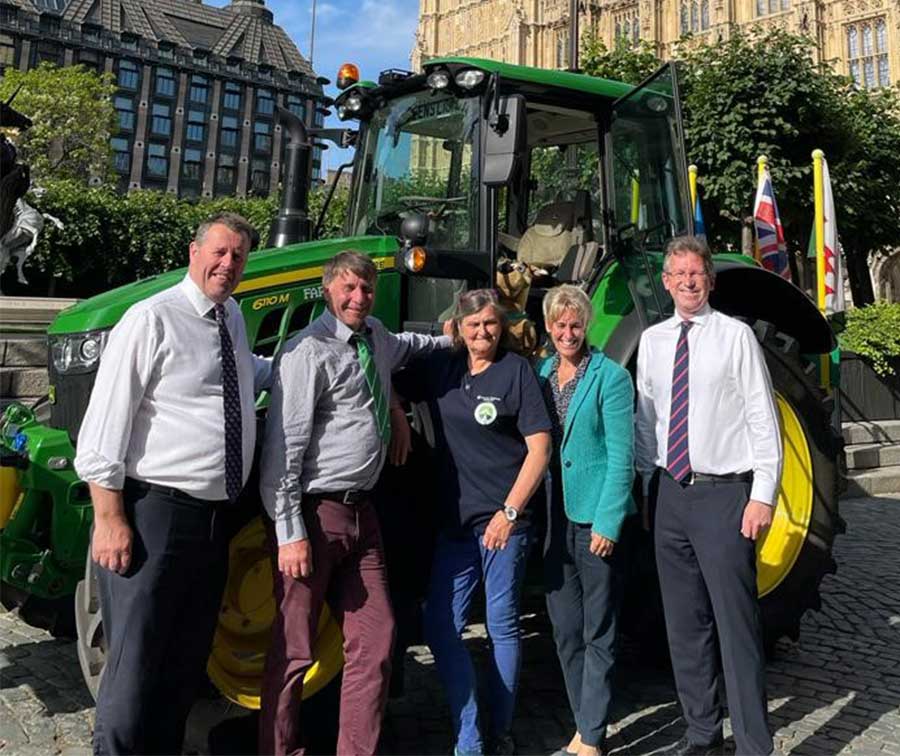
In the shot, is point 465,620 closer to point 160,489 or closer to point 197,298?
point 160,489

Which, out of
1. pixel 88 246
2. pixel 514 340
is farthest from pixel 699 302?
pixel 88 246

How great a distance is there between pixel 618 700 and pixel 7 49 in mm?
81669

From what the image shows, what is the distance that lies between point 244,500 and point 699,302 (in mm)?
1897

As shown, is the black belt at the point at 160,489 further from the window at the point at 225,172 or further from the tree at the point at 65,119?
the window at the point at 225,172

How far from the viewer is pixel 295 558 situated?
2.58 meters

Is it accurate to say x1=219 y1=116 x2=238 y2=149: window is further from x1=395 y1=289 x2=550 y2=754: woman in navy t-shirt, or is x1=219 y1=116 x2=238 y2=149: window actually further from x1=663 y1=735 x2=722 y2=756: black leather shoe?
x1=663 y1=735 x2=722 y2=756: black leather shoe

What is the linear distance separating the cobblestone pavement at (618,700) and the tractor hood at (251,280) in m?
1.65

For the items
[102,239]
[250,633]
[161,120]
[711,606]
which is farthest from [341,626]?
[161,120]

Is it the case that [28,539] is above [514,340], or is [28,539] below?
below

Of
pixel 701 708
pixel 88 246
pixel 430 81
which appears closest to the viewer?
pixel 701 708

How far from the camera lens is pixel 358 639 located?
277 cm

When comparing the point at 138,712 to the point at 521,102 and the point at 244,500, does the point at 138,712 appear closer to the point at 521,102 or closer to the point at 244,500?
the point at 244,500

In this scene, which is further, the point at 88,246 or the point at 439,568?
the point at 88,246

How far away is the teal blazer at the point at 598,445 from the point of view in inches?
118
